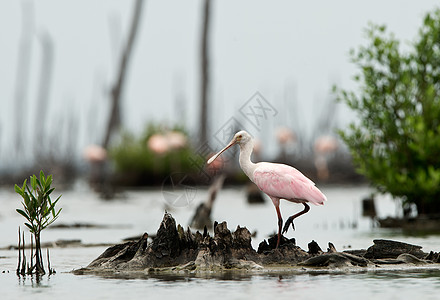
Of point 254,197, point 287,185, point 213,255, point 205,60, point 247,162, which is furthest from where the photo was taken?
point 205,60

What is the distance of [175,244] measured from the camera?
11531mm

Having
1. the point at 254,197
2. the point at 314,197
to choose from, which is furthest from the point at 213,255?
the point at 254,197

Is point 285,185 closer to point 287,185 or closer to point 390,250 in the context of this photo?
point 287,185

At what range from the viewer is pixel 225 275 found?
10836 mm

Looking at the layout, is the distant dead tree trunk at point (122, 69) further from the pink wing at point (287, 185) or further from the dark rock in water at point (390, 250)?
the dark rock in water at point (390, 250)

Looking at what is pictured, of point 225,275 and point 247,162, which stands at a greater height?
point 247,162

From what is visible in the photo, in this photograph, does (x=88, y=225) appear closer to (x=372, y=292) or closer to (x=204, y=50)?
(x=372, y=292)

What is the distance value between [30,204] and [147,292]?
2049 mm

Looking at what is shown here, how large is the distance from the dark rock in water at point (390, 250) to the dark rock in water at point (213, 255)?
0.17 meters

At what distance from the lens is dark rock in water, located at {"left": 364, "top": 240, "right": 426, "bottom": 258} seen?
39.4 feet

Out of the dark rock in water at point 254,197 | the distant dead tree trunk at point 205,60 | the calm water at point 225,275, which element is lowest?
the calm water at point 225,275

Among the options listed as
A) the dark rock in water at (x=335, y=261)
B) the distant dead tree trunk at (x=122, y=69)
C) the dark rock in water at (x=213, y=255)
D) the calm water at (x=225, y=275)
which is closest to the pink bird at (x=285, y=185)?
the dark rock in water at (x=213, y=255)

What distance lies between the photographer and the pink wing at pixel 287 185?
1196 cm

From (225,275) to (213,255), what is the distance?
0.50 metres
